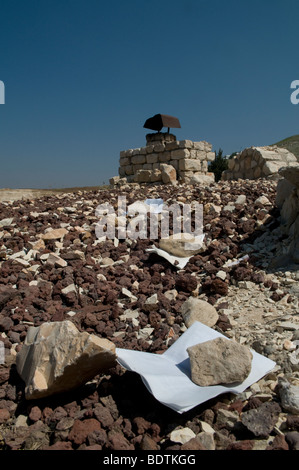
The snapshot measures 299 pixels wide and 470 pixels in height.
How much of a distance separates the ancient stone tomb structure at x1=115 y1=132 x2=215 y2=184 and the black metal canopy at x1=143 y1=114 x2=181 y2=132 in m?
1.78

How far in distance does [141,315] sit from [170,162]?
9.78 m

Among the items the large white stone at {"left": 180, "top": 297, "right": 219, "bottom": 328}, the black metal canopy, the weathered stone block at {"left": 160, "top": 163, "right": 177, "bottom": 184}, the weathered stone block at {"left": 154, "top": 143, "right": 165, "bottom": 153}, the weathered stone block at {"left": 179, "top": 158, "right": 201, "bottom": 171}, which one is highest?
the black metal canopy

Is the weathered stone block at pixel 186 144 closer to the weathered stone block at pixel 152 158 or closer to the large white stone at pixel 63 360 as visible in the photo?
the weathered stone block at pixel 152 158

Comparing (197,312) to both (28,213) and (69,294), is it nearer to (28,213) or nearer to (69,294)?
(69,294)

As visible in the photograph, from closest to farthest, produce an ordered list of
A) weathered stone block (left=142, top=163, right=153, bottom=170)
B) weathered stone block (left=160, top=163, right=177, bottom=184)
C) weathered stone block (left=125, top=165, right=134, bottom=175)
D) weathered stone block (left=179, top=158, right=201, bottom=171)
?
weathered stone block (left=160, top=163, right=177, bottom=184) → weathered stone block (left=179, top=158, right=201, bottom=171) → weathered stone block (left=142, top=163, right=153, bottom=170) → weathered stone block (left=125, top=165, right=134, bottom=175)

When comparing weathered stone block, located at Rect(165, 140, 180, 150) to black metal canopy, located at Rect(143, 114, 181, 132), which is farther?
black metal canopy, located at Rect(143, 114, 181, 132)

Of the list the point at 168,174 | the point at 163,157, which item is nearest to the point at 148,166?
the point at 163,157

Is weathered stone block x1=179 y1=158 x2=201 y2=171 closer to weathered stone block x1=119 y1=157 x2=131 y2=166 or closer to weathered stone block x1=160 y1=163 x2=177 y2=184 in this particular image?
weathered stone block x1=160 y1=163 x2=177 y2=184

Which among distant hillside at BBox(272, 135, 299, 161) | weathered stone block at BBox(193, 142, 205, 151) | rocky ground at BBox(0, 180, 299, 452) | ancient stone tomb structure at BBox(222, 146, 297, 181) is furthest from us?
distant hillside at BBox(272, 135, 299, 161)

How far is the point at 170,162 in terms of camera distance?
1180 centimetres

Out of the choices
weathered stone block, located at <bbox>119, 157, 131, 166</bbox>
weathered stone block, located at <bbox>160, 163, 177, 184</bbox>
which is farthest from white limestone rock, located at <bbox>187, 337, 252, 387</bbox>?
weathered stone block, located at <bbox>119, 157, 131, 166</bbox>

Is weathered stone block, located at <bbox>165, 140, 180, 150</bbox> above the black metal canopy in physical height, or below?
below

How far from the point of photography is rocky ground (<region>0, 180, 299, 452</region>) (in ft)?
5.06

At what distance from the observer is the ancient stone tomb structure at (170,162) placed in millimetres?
10828
